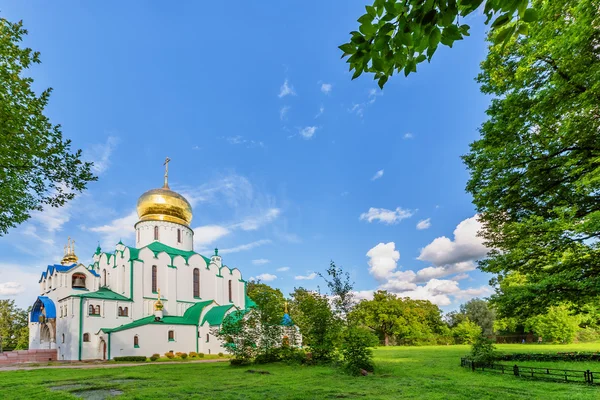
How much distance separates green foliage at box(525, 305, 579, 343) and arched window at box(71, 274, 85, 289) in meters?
48.1

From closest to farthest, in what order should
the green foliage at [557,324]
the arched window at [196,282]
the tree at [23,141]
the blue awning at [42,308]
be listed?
the tree at [23,141]
the blue awning at [42,308]
the arched window at [196,282]
the green foliage at [557,324]

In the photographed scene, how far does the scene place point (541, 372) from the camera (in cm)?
1215

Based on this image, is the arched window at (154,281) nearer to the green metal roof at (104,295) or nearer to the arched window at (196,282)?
the green metal roof at (104,295)

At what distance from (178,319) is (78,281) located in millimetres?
10469

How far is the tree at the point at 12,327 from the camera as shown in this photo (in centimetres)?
4766

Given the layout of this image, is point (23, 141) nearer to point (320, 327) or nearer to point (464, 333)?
point (320, 327)

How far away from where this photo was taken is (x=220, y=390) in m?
10.8

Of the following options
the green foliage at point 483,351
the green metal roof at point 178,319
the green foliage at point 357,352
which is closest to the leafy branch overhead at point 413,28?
the green foliage at point 357,352

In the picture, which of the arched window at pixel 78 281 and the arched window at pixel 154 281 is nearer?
the arched window at pixel 78 281

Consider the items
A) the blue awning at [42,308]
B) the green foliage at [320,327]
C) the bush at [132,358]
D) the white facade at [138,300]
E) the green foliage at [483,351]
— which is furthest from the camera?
the blue awning at [42,308]

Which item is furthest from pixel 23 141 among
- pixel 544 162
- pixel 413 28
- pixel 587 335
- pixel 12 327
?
pixel 587 335

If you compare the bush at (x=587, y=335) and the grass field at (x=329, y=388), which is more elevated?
the grass field at (x=329, y=388)

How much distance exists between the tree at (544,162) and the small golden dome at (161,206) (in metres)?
31.9

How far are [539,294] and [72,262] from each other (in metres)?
44.0
